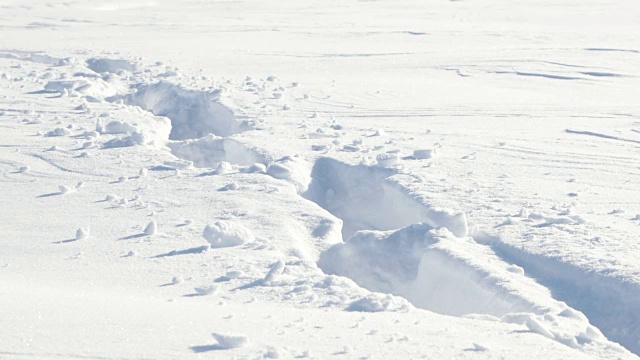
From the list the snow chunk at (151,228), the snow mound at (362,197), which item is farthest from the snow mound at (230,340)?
the snow mound at (362,197)

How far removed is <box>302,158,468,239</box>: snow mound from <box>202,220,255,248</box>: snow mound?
970mm

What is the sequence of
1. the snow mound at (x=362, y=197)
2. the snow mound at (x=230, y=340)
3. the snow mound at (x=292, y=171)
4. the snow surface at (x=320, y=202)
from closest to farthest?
the snow mound at (x=230, y=340) < the snow surface at (x=320, y=202) < the snow mound at (x=362, y=197) < the snow mound at (x=292, y=171)

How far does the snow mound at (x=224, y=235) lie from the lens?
12.8ft

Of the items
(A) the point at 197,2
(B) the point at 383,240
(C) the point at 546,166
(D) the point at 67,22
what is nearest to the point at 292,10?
(A) the point at 197,2

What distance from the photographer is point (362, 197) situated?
16.7 ft

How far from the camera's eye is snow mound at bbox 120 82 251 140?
666 cm

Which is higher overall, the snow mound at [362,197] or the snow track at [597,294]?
the snow track at [597,294]

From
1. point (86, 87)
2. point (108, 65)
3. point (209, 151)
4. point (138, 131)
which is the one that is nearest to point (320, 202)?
point (209, 151)

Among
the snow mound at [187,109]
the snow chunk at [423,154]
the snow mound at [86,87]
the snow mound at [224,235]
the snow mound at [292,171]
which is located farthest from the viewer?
the snow mound at [86,87]

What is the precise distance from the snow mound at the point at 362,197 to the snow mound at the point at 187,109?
117 cm

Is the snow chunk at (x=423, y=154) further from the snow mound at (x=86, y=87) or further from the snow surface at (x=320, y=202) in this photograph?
the snow mound at (x=86, y=87)

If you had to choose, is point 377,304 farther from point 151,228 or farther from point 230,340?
point 151,228

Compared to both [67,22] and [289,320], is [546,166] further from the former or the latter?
[67,22]

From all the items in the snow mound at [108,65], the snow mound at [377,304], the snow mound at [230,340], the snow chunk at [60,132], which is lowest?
the snow mound at [108,65]
